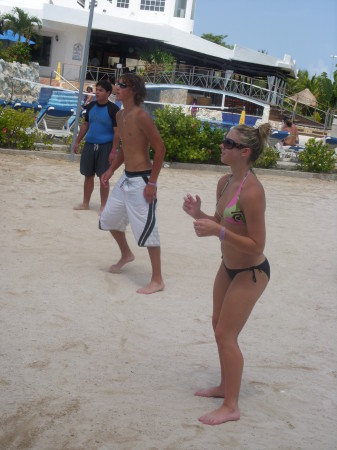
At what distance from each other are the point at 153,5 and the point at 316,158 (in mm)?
31949

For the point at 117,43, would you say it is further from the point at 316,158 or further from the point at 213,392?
the point at 213,392

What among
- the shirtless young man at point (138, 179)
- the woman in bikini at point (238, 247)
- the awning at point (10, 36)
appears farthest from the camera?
the awning at point (10, 36)

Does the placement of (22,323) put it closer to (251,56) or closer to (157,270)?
(157,270)

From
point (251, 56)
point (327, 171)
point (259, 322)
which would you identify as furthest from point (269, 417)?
point (251, 56)

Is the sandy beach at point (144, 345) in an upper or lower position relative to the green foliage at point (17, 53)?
lower

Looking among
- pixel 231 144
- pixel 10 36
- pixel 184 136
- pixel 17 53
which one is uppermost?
pixel 10 36

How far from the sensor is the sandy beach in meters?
3.87

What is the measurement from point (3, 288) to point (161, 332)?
1.49 m

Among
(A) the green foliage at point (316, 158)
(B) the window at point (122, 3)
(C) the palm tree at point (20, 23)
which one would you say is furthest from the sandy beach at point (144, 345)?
(B) the window at point (122, 3)

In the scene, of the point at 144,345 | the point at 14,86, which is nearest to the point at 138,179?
the point at 144,345

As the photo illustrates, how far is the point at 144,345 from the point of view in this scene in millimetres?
5125

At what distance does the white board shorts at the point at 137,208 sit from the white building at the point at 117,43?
3235 cm

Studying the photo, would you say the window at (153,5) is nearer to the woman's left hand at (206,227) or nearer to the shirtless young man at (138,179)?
the shirtless young man at (138,179)

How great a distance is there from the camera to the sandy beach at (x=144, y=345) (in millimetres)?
3865
